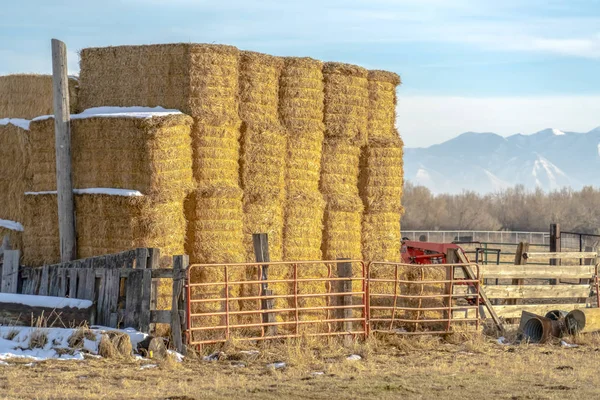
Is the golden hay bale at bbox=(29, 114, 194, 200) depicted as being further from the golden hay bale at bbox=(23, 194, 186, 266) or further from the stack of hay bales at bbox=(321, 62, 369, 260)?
the stack of hay bales at bbox=(321, 62, 369, 260)

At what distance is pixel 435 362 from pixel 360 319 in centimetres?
200

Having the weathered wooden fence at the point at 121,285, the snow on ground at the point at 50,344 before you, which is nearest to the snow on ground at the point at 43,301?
the weathered wooden fence at the point at 121,285

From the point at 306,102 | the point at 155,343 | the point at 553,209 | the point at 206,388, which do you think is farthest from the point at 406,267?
the point at 553,209

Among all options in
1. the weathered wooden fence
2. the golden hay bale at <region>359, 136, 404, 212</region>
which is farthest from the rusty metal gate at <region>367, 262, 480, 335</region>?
the weathered wooden fence

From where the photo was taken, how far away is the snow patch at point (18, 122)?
17.5 meters

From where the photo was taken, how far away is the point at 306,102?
17.3 meters

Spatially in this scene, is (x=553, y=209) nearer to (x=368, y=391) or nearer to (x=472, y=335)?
(x=472, y=335)

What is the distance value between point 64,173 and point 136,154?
156 cm

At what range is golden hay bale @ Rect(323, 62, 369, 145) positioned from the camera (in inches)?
697

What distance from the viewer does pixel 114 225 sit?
621 inches

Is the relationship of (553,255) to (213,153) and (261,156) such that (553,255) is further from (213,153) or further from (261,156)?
(213,153)

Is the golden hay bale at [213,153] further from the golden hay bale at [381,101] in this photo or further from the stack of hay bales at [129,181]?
the golden hay bale at [381,101]

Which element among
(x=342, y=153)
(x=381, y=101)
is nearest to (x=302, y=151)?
(x=342, y=153)

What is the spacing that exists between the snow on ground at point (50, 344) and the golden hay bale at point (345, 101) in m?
6.03
